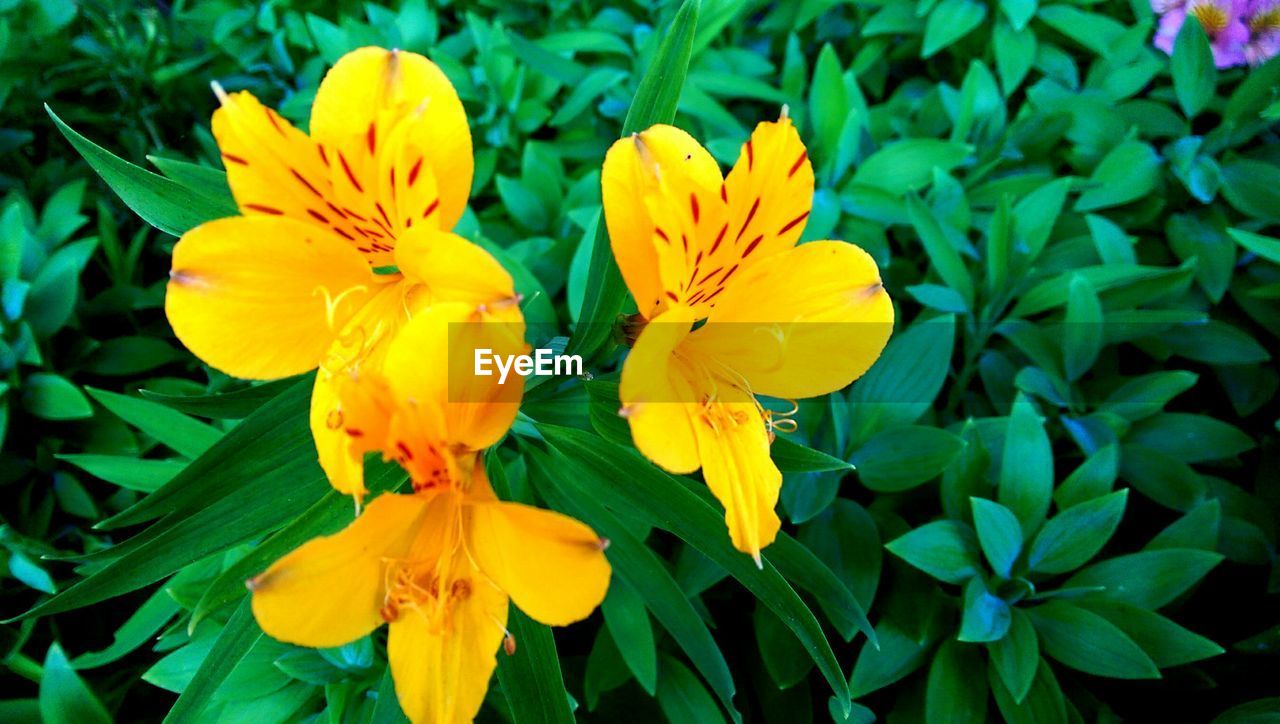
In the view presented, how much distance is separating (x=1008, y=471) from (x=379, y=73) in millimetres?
944

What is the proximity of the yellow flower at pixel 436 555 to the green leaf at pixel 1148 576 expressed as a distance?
850 mm

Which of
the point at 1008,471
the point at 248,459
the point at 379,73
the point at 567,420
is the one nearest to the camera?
the point at 379,73

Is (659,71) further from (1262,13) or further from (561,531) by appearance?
(1262,13)

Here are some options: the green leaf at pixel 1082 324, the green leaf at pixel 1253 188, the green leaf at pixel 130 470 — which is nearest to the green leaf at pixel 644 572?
the green leaf at pixel 130 470

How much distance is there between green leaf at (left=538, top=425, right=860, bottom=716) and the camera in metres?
0.79

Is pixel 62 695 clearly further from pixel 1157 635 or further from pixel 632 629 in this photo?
pixel 1157 635

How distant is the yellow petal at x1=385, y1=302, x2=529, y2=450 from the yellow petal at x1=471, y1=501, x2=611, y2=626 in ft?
0.20

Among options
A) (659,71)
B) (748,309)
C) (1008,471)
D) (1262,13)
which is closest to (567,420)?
(748,309)

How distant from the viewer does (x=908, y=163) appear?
140cm

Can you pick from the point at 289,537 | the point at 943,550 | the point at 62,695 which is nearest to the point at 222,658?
the point at 289,537

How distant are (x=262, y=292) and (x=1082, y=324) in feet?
3.77

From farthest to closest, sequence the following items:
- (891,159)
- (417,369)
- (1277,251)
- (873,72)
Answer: (873,72) → (891,159) → (1277,251) → (417,369)

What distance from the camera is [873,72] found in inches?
67.4

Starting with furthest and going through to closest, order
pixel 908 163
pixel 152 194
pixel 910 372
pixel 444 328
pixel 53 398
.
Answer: pixel 908 163, pixel 53 398, pixel 910 372, pixel 152 194, pixel 444 328
